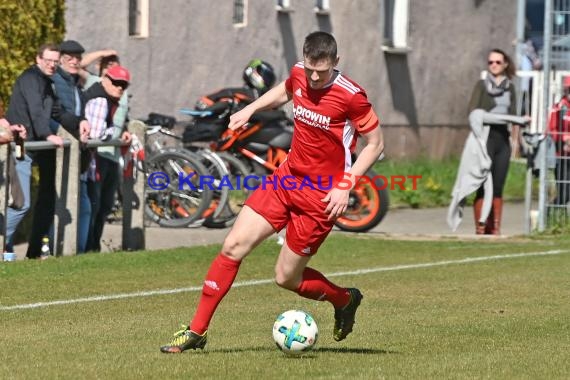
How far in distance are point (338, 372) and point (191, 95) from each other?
13.7 metres

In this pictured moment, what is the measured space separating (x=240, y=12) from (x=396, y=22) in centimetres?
512

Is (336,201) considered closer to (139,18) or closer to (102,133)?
(102,133)

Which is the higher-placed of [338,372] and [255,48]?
[255,48]

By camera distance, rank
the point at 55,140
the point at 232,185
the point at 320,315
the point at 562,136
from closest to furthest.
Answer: the point at 320,315 → the point at 55,140 → the point at 232,185 → the point at 562,136

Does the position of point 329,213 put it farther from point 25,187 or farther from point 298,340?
point 25,187

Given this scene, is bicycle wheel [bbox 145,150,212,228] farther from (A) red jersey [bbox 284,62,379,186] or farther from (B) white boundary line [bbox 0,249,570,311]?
(A) red jersey [bbox 284,62,379,186]

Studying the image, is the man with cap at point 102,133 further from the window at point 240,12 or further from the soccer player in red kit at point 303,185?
the window at point 240,12

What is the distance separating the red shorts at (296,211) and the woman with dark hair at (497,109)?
29.6ft

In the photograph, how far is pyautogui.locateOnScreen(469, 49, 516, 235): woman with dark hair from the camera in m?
18.0

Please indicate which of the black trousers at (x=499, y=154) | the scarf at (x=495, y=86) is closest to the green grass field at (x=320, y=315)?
the black trousers at (x=499, y=154)

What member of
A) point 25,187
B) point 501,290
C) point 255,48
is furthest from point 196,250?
point 255,48

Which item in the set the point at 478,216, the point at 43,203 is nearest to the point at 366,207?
the point at 478,216

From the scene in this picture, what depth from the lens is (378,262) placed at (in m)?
15.3

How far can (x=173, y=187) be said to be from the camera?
17.7 meters
